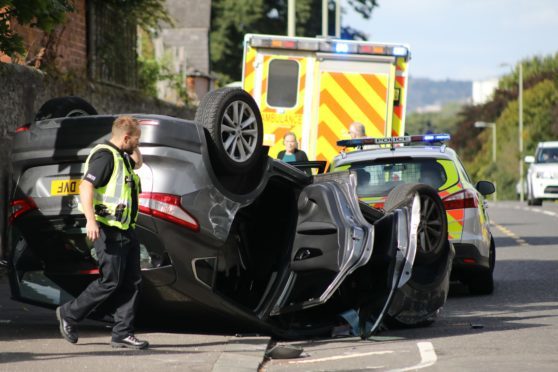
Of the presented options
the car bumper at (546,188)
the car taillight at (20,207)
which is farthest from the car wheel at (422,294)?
the car bumper at (546,188)

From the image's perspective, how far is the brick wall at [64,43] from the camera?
16938 millimetres

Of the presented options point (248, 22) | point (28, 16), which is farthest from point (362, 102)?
point (248, 22)

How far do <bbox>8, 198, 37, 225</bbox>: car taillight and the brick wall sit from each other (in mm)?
7240

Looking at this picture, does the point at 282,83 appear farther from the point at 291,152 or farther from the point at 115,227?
the point at 115,227

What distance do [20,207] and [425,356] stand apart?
297 cm

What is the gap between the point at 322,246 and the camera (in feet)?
31.2

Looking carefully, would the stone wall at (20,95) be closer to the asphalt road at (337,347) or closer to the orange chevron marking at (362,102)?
the asphalt road at (337,347)

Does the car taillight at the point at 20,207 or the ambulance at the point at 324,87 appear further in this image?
the ambulance at the point at 324,87

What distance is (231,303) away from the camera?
9.08 meters

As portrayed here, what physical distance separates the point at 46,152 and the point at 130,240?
0.93m

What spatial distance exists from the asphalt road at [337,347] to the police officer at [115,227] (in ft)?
0.76

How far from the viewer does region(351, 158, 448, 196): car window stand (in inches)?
512

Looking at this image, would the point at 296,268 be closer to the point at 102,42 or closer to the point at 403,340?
the point at 403,340

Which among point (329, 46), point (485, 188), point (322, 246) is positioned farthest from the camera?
point (329, 46)
